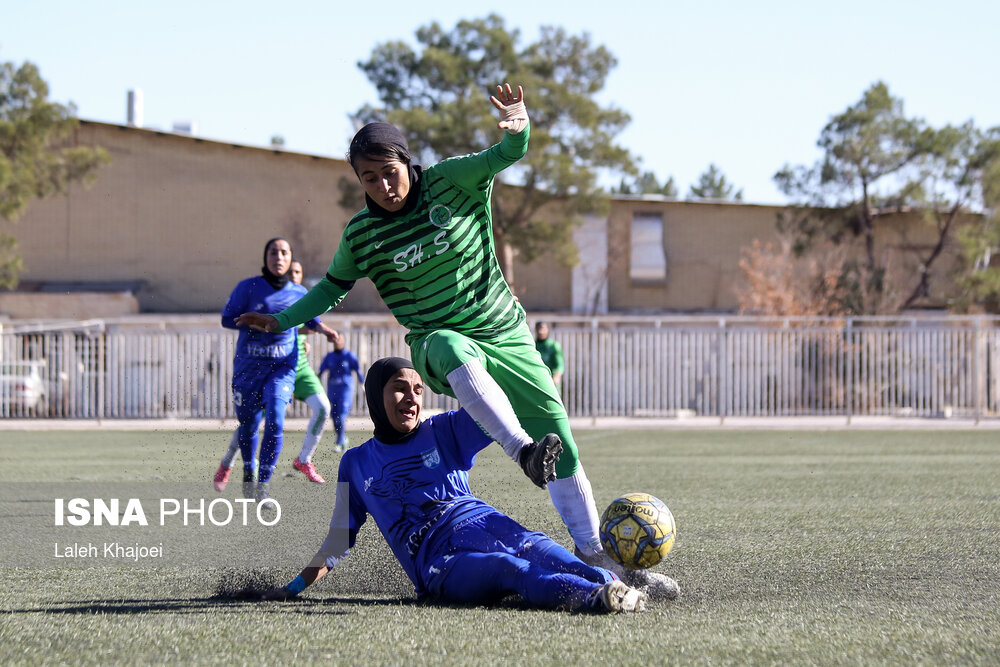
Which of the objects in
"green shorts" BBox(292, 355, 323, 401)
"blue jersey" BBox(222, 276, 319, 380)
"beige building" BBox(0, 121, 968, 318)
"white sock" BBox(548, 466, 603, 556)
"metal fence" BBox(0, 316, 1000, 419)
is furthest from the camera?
"beige building" BBox(0, 121, 968, 318)

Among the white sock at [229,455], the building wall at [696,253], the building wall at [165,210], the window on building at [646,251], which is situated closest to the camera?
the white sock at [229,455]

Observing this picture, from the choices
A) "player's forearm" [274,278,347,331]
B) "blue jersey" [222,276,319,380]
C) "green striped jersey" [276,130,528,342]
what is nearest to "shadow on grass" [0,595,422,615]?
"green striped jersey" [276,130,528,342]

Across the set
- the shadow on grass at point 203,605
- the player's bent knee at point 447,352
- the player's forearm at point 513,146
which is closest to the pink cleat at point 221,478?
the shadow on grass at point 203,605

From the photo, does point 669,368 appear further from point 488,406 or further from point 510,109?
point 488,406

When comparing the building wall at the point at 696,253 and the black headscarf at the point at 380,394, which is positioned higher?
the building wall at the point at 696,253

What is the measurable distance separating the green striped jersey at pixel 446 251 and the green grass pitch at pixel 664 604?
1148 millimetres

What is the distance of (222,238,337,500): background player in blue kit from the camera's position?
867 cm

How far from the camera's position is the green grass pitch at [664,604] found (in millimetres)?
3646

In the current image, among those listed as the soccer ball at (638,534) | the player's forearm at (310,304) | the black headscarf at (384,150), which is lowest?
the soccer ball at (638,534)

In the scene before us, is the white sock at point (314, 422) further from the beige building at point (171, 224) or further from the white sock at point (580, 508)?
the beige building at point (171, 224)

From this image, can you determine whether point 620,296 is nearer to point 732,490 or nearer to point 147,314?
point 147,314

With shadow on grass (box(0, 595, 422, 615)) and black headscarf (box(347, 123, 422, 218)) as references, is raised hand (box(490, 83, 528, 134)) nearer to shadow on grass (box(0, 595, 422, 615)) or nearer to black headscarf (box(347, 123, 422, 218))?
black headscarf (box(347, 123, 422, 218))

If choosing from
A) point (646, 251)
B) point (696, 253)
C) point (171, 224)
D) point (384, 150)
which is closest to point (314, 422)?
point (384, 150)

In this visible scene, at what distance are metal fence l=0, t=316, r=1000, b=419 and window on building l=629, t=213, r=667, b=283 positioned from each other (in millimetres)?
13642
